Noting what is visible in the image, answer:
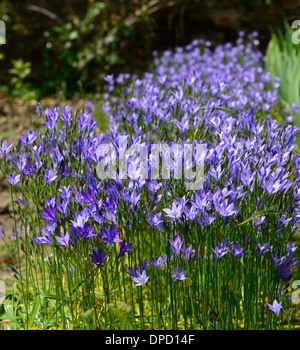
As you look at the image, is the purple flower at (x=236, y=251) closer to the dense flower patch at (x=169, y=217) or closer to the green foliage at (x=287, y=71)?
the dense flower patch at (x=169, y=217)

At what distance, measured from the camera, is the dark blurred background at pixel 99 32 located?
737 centimetres

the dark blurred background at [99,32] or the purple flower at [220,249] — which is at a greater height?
the dark blurred background at [99,32]

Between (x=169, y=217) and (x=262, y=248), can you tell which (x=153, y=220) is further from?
(x=262, y=248)

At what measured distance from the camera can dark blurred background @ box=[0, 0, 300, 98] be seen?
24.2 ft

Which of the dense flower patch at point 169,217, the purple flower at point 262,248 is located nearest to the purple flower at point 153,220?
the dense flower patch at point 169,217

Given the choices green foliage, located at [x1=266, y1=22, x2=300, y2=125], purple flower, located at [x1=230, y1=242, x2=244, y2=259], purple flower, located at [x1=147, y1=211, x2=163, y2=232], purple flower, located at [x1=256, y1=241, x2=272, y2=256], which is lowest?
purple flower, located at [x1=230, y1=242, x2=244, y2=259]

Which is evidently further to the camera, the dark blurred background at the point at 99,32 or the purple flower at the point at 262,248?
the dark blurred background at the point at 99,32

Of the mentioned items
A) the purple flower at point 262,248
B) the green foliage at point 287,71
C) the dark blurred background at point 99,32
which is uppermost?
the dark blurred background at point 99,32

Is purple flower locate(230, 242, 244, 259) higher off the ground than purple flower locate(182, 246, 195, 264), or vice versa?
purple flower locate(230, 242, 244, 259)

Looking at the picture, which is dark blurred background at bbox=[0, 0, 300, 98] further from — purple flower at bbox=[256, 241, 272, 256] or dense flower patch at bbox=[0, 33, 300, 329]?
purple flower at bbox=[256, 241, 272, 256]

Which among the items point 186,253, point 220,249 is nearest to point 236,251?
point 220,249

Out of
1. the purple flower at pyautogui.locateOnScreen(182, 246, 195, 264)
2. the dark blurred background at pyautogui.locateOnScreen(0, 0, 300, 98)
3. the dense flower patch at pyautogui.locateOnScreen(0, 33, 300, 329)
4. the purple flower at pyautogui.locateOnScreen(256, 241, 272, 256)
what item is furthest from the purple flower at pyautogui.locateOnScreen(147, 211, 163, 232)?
the dark blurred background at pyautogui.locateOnScreen(0, 0, 300, 98)

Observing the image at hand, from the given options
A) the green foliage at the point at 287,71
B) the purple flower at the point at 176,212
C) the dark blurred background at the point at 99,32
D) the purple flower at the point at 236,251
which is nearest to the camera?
the purple flower at the point at 176,212

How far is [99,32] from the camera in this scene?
24.9ft
